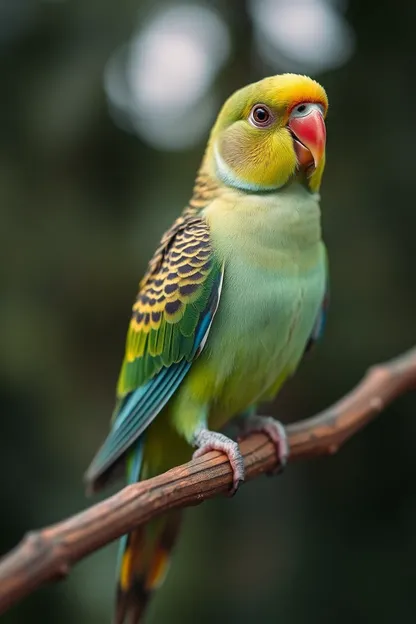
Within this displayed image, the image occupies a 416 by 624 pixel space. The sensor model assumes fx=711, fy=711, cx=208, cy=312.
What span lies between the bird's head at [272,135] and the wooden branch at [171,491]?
1.71ft

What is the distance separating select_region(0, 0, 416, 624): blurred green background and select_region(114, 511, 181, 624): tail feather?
789 mm

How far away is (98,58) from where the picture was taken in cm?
254

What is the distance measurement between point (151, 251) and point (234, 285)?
40.8 inches

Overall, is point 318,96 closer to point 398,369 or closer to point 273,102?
point 273,102

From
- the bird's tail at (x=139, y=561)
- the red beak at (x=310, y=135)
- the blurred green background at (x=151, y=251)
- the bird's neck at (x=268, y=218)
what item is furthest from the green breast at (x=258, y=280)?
the blurred green background at (x=151, y=251)

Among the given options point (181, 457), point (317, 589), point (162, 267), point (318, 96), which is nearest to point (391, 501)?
point (317, 589)

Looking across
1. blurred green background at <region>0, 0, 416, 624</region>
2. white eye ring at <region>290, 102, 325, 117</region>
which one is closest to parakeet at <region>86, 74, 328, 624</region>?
white eye ring at <region>290, 102, 325, 117</region>

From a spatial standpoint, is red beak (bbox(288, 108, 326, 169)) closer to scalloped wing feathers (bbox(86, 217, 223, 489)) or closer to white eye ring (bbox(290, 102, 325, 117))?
white eye ring (bbox(290, 102, 325, 117))

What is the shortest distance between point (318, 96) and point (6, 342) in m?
1.52

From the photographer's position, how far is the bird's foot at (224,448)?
4.33 feet

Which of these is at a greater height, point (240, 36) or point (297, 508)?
point (240, 36)

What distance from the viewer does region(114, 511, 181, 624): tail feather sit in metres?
1.58

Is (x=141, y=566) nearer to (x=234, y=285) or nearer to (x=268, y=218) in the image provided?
(x=234, y=285)

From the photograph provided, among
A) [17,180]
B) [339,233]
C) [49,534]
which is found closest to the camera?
[49,534]
